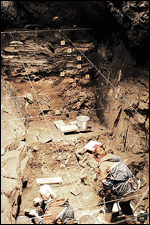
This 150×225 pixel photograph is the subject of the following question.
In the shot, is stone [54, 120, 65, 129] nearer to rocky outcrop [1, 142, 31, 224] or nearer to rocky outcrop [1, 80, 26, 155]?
rocky outcrop [1, 80, 26, 155]

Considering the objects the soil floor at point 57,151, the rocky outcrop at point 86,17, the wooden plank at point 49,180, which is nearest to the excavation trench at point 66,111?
the soil floor at point 57,151

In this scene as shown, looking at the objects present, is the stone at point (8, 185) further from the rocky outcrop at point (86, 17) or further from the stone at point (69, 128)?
the rocky outcrop at point (86, 17)

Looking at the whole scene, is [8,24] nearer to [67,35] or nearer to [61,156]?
[67,35]

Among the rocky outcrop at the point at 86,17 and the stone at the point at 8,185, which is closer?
the stone at the point at 8,185

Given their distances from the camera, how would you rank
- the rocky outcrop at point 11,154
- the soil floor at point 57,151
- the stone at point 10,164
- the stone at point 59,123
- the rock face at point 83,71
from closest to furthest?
the rocky outcrop at point 11,154 → the stone at point 10,164 → the soil floor at point 57,151 → the rock face at point 83,71 → the stone at point 59,123

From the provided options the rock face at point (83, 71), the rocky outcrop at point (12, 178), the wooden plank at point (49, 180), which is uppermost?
the rock face at point (83, 71)

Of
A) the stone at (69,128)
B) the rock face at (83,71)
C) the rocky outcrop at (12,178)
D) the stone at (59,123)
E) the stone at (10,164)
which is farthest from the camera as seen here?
the stone at (59,123)

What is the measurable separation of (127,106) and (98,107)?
1.48 m

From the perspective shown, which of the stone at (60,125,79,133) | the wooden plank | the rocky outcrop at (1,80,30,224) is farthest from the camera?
the stone at (60,125,79,133)

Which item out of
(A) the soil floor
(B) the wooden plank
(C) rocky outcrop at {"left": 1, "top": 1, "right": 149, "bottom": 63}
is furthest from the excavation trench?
(C) rocky outcrop at {"left": 1, "top": 1, "right": 149, "bottom": 63}

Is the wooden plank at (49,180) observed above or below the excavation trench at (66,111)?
below

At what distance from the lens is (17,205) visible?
150 inches

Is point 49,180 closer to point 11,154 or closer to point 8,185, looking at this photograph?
point 11,154

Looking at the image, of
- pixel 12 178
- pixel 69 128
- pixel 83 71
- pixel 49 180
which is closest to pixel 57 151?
pixel 69 128
